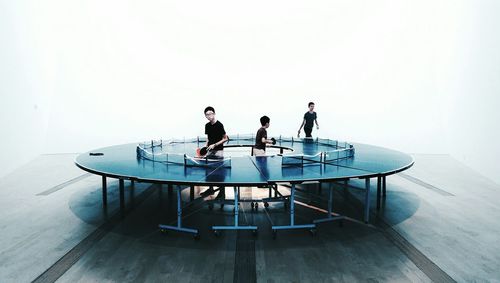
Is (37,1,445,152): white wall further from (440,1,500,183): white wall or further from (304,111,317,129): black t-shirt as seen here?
(304,111,317,129): black t-shirt

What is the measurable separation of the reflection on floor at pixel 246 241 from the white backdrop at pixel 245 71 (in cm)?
590

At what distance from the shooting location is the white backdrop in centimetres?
1182

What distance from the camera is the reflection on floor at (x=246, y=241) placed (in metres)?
3.32

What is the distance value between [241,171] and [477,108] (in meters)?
9.02

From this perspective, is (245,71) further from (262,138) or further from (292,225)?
(292,225)

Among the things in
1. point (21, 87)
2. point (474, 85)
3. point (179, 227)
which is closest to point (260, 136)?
point (179, 227)

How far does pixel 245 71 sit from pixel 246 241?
9221mm

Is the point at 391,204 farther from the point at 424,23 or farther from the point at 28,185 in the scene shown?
the point at 424,23

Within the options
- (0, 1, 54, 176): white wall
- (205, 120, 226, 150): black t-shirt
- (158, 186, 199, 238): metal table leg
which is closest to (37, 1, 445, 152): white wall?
(0, 1, 54, 176): white wall

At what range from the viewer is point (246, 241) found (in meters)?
4.14

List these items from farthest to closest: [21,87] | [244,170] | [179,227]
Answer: [21,87] < [244,170] < [179,227]

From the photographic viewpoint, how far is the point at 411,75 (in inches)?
467

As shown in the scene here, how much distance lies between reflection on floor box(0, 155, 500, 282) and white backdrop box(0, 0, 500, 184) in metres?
5.90

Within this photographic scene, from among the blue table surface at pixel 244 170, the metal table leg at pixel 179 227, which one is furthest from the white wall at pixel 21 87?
the metal table leg at pixel 179 227
